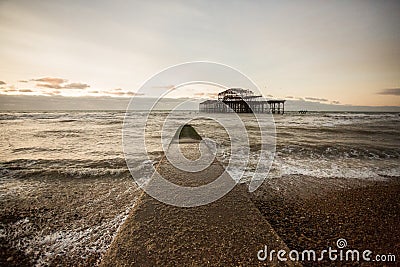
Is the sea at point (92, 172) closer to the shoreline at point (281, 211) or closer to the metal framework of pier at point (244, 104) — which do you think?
Result: the shoreline at point (281, 211)

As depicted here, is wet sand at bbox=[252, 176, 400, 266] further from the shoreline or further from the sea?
the sea

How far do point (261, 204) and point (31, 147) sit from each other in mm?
8843

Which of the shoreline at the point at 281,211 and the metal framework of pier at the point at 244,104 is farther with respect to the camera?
the metal framework of pier at the point at 244,104

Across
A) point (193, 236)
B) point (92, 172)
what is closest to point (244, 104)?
point (92, 172)

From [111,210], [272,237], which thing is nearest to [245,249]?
[272,237]

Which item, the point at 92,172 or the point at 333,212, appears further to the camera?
the point at 92,172

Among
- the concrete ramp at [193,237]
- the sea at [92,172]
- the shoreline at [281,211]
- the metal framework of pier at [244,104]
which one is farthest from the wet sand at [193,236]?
the metal framework of pier at [244,104]

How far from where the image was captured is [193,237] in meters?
1.94

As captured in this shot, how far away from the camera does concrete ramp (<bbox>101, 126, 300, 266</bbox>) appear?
166cm

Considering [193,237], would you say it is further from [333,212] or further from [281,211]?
[333,212]

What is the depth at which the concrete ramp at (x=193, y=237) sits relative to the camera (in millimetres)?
1662

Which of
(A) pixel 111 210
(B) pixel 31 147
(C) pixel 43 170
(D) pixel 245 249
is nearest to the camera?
(D) pixel 245 249

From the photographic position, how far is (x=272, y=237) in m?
1.92

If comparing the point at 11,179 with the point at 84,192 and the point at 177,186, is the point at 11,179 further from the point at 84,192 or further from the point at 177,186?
the point at 177,186
